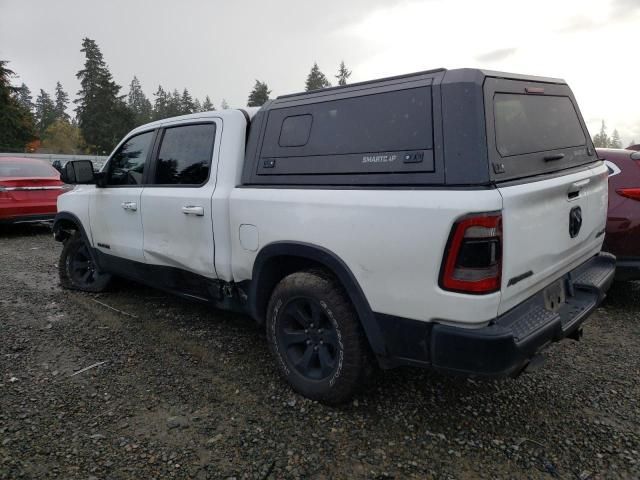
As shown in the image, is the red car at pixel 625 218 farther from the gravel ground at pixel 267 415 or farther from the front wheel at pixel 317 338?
the front wheel at pixel 317 338

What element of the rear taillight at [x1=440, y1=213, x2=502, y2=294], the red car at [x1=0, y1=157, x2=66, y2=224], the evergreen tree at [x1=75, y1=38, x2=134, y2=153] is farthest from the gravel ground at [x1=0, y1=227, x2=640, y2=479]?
the evergreen tree at [x1=75, y1=38, x2=134, y2=153]

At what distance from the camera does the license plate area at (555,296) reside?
2555mm

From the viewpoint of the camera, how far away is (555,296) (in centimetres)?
264

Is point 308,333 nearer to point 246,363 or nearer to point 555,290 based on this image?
point 246,363

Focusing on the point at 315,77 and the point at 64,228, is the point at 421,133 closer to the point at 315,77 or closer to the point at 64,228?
the point at 64,228

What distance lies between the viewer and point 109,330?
4.03 meters

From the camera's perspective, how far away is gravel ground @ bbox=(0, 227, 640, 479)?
2.32 meters

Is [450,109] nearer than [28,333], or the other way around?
[450,109]

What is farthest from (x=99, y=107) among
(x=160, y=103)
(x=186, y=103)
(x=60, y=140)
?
(x=160, y=103)

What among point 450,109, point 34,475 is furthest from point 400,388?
point 34,475

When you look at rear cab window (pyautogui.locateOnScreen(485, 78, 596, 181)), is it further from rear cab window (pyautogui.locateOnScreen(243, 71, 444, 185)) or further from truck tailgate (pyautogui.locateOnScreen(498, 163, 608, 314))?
rear cab window (pyautogui.locateOnScreen(243, 71, 444, 185))

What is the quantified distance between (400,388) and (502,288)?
123cm

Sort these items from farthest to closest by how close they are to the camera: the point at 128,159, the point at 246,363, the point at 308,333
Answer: the point at 128,159 → the point at 246,363 → the point at 308,333

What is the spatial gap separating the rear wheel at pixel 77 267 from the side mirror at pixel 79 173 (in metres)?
0.91
